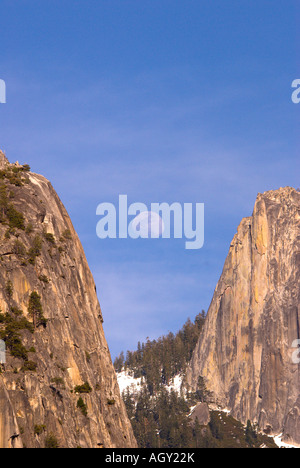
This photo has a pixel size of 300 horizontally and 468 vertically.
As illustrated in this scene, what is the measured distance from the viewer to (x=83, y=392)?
4237 inches

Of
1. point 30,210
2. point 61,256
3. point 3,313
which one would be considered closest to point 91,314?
point 61,256

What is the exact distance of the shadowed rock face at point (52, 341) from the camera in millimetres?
92938

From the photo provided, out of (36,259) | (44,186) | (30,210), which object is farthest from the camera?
(44,186)

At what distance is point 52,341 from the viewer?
107 meters

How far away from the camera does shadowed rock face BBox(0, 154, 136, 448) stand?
92.9 meters

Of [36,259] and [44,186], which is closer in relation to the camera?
[36,259]
